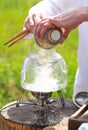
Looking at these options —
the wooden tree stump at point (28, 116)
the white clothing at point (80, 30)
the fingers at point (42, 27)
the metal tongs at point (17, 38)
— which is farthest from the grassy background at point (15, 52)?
the fingers at point (42, 27)

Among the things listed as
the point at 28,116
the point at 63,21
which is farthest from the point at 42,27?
the point at 28,116

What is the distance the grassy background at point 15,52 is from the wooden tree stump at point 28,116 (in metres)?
0.94

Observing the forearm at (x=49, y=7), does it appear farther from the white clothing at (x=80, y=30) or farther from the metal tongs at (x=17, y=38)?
the metal tongs at (x=17, y=38)

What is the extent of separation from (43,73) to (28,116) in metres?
0.20

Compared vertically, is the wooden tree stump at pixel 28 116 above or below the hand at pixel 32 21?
below

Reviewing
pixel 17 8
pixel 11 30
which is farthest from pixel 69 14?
pixel 17 8

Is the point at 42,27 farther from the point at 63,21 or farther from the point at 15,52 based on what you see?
the point at 15,52

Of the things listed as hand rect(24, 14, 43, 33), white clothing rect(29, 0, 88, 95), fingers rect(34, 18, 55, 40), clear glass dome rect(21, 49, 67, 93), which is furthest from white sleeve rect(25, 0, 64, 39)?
fingers rect(34, 18, 55, 40)

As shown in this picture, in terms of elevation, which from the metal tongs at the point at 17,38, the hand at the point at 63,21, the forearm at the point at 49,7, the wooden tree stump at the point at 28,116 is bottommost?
the wooden tree stump at the point at 28,116

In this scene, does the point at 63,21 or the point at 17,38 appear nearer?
the point at 63,21

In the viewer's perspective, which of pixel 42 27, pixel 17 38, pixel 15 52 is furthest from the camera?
pixel 15 52

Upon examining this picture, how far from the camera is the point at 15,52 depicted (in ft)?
18.1

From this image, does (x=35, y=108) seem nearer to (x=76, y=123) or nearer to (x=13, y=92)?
(x=76, y=123)

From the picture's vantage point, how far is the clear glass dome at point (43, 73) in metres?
2.35
